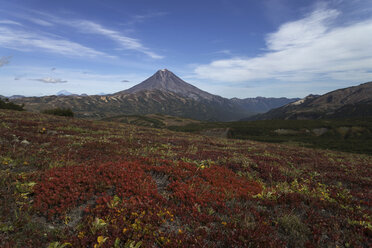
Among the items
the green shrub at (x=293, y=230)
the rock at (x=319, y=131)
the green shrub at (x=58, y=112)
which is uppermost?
the green shrub at (x=58, y=112)

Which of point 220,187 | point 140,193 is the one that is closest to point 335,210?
point 220,187

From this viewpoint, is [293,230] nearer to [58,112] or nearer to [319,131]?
[58,112]

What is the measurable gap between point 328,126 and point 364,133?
1976 centimetres

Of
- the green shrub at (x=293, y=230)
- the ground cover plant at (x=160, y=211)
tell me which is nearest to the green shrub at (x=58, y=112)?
the ground cover plant at (x=160, y=211)

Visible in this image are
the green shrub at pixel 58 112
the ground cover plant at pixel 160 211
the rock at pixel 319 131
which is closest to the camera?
the ground cover plant at pixel 160 211

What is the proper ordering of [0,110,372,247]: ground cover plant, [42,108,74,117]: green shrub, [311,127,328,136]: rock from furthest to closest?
[311,127,328,136]: rock < [42,108,74,117]: green shrub < [0,110,372,247]: ground cover plant

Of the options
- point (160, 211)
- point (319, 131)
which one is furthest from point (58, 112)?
point (319, 131)

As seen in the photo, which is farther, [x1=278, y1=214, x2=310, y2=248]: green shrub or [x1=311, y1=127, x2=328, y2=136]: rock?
[x1=311, y1=127, x2=328, y2=136]: rock

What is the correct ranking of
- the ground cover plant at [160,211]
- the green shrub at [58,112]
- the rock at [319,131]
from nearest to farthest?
the ground cover plant at [160,211] → the green shrub at [58,112] → the rock at [319,131]

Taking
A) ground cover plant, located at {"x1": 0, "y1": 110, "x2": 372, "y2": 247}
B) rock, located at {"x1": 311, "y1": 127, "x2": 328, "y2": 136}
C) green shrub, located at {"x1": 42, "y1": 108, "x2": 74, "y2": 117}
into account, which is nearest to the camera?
ground cover plant, located at {"x1": 0, "y1": 110, "x2": 372, "y2": 247}

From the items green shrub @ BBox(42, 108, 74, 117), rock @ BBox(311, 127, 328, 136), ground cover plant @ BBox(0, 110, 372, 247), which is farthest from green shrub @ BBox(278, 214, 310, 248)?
rock @ BBox(311, 127, 328, 136)

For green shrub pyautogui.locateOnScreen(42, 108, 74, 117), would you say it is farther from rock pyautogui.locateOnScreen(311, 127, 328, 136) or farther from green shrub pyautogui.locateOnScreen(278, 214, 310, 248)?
rock pyautogui.locateOnScreen(311, 127, 328, 136)

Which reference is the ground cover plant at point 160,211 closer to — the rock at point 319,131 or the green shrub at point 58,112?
the green shrub at point 58,112

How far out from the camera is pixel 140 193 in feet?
21.4
